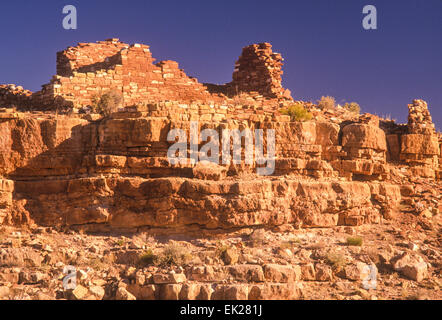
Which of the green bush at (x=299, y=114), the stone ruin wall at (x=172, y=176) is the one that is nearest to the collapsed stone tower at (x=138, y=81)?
the green bush at (x=299, y=114)

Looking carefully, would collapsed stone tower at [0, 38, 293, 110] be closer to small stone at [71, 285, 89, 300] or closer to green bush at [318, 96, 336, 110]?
→ green bush at [318, 96, 336, 110]

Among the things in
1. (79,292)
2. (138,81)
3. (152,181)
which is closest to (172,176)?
(152,181)

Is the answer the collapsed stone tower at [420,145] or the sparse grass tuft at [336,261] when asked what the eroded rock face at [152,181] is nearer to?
the sparse grass tuft at [336,261]

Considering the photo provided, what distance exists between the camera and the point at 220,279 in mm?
8875

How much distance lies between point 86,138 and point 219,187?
3.45 metres

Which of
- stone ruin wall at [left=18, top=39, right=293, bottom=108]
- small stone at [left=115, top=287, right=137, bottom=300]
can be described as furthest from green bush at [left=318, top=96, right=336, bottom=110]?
small stone at [left=115, top=287, right=137, bottom=300]

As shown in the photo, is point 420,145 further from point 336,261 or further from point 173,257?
point 173,257

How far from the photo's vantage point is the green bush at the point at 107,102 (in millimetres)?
13050

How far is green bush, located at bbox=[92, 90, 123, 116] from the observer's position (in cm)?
1305

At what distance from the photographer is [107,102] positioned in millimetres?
13258

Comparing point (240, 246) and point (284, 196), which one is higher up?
point (284, 196)
